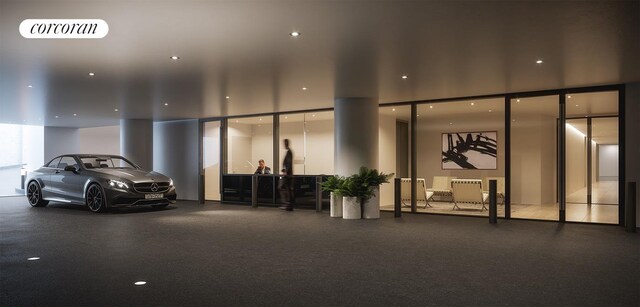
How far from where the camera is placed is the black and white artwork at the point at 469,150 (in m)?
11.1

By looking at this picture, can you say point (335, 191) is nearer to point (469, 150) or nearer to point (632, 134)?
point (469, 150)

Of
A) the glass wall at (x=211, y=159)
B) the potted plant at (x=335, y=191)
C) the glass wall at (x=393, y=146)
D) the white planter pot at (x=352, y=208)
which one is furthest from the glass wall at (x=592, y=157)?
the glass wall at (x=211, y=159)

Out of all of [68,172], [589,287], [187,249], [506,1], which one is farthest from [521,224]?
[68,172]

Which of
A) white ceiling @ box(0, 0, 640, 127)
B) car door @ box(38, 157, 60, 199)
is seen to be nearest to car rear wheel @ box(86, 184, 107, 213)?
car door @ box(38, 157, 60, 199)

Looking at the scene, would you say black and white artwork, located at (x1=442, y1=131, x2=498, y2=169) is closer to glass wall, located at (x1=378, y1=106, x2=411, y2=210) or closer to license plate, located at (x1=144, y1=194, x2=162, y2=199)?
glass wall, located at (x1=378, y1=106, x2=411, y2=210)

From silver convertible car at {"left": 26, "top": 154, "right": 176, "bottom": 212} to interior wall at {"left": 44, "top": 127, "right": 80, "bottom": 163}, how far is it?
7790 mm

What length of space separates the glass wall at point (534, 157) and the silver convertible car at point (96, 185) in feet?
27.2

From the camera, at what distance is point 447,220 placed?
9703mm

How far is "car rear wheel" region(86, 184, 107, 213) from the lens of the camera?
10.5 m

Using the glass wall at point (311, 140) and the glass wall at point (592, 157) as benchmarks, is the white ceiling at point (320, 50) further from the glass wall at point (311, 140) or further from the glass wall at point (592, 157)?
the glass wall at point (311, 140)

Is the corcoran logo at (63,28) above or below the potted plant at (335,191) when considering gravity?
above

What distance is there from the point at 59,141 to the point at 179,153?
713 centimetres

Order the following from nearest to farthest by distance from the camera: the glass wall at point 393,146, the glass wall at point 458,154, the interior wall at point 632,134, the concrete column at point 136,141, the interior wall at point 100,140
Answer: the interior wall at point 632,134 → the glass wall at point 458,154 → the glass wall at point 393,146 → the concrete column at point 136,141 → the interior wall at point 100,140

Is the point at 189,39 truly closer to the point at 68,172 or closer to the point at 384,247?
the point at 384,247
